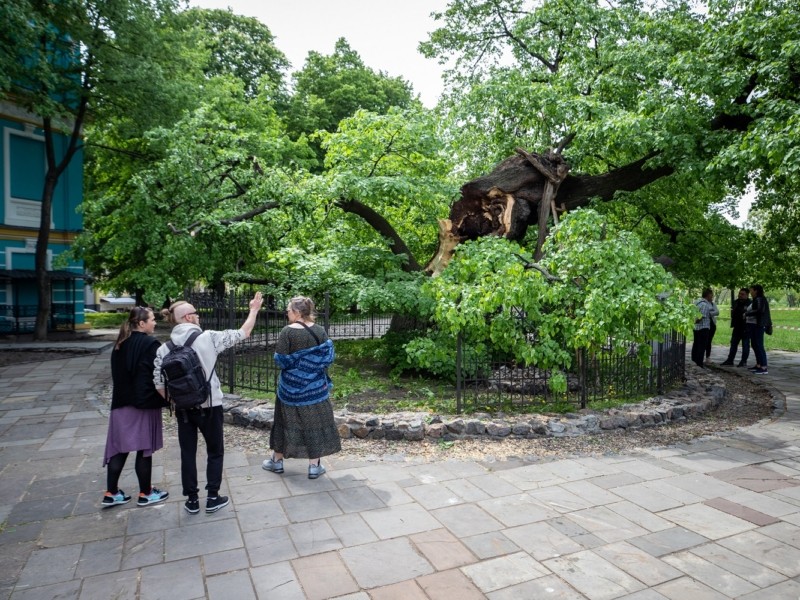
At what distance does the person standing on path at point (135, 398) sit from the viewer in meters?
4.24

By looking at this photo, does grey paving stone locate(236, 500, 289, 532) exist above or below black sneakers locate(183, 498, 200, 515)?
below

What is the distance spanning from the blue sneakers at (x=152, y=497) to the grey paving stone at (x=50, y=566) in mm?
678

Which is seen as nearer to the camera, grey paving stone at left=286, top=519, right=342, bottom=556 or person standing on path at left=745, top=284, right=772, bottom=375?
A: grey paving stone at left=286, top=519, right=342, bottom=556

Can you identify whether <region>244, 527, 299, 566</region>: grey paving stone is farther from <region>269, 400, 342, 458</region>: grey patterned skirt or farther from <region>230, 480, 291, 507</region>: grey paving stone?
<region>269, 400, 342, 458</region>: grey patterned skirt

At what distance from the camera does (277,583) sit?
3.28 meters

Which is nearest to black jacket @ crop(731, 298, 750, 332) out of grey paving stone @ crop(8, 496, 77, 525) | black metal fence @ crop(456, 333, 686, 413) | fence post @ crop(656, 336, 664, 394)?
black metal fence @ crop(456, 333, 686, 413)

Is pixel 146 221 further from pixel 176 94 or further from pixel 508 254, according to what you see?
pixel 508 254

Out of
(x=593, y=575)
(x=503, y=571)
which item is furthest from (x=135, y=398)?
(x=593, y=575)

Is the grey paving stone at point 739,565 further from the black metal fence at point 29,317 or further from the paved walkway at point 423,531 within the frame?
the black metal fence at point 29,317

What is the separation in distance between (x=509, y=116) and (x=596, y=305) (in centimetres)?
671

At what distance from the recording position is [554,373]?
7.02 meters

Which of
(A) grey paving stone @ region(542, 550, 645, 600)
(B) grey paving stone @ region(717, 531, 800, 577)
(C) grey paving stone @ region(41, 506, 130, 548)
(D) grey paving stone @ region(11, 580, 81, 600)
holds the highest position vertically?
(B) grey paving stone @ region(717, 531, 800, 577)

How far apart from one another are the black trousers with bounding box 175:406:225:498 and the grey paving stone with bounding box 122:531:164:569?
0.43 m

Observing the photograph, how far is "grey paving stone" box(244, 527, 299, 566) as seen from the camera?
11.7 feet
